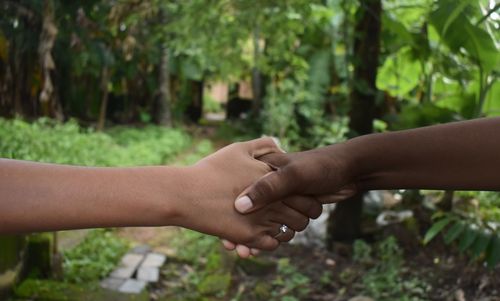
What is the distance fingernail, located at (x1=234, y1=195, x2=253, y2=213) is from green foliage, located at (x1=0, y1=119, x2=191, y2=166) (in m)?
1.94

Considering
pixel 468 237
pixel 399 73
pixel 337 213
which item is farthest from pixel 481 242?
pixel 399 73

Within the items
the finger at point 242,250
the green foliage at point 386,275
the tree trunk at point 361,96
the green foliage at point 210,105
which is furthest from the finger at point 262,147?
the green foliage at point 210,105

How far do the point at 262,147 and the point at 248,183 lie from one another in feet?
0.74

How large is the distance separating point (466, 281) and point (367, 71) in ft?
5.27

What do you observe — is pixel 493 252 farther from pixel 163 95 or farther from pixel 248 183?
pixel 163 95

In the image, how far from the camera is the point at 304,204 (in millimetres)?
2010

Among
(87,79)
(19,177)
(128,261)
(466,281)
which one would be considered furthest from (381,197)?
(87,79)

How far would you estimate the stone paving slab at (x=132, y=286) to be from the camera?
11.6ft

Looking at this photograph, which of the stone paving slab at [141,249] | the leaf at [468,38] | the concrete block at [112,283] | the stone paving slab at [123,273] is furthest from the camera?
the stone paving slab at [141,249]

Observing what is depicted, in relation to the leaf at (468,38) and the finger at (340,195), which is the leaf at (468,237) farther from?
the leaf at (468,38)

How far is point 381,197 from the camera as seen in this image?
4.86 metres

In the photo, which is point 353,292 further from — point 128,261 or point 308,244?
point 128,261

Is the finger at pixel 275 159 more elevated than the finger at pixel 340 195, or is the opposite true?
the finger at pixel 275 159

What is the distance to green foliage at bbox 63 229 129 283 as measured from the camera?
12.0 ft
